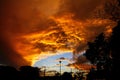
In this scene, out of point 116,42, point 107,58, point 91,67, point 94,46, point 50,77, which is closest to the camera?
point 116,42

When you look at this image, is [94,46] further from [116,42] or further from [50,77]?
[50,77]

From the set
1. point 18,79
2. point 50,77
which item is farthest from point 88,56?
point 50,77

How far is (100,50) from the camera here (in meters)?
73.4

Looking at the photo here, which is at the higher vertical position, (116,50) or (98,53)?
(98,53)

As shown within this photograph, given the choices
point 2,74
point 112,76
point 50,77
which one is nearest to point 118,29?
point 112,76

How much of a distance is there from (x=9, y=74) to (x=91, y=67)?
22.9 metres

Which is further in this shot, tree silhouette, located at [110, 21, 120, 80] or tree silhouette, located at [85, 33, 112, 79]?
tree silhouette, located at [85, 33, 112, 79]

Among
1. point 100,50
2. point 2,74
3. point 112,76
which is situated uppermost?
point 100,50

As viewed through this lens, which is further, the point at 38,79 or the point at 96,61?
the point at 38,79

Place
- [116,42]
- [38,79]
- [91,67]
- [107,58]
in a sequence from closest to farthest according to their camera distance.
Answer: [116,42] → [107,58] → [91,67] → [38,79]

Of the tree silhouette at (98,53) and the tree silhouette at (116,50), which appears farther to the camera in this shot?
the tree silhouette at (98,53)

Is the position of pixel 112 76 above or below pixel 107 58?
below

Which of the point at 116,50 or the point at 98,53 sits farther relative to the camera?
the point at 98,53

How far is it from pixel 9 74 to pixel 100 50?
991 inches
